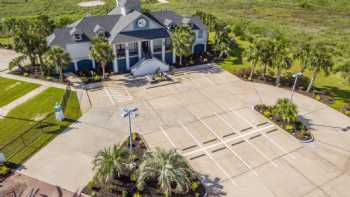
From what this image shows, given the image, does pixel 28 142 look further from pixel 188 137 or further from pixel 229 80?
pixel 229 80

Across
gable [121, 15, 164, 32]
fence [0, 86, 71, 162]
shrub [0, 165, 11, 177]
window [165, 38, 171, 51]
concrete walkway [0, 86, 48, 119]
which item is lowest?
shrub [0, 165, 11, 177]

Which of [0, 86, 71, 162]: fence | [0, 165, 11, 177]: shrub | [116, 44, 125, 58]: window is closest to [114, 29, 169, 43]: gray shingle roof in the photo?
Answer: [116, 44, 125, 58]: window

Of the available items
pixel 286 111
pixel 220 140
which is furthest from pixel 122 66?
pixel 286 111

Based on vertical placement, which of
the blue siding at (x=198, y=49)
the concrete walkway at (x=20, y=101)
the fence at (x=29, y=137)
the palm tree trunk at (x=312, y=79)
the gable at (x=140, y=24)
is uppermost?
the gable at (x=140, y=24)

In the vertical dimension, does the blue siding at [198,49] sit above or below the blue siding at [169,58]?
above

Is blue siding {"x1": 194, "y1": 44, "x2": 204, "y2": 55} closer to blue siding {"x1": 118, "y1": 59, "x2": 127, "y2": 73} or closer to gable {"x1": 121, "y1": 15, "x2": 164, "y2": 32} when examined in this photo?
gable {"x1": 121, "y1": 15, "x2": 164, "y2": 32}

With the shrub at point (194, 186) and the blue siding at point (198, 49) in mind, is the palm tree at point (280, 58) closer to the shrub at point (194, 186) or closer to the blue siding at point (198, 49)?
the blue siding at point (198, 49)

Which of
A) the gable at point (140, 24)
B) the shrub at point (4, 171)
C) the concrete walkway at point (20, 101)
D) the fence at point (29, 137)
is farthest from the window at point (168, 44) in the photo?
the shrub at point (4, 171)
